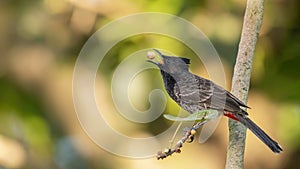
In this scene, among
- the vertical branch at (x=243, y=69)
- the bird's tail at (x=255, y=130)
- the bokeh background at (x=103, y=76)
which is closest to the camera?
the vertical branch at (x=243, y=69)

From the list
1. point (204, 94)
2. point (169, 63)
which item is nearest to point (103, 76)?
point (204, 94)

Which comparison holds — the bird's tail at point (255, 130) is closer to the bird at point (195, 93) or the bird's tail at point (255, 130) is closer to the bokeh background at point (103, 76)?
the bird at point (195, 93)

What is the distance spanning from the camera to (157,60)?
1.19 m

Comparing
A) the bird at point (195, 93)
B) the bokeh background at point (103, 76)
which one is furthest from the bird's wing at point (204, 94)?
the bokeh background at point (103, 76)

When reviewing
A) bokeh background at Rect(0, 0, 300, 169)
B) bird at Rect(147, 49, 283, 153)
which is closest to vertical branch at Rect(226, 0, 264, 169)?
bird at Rect(147, 49, 283, 153)

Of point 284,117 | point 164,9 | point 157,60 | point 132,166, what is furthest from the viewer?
point 132,166

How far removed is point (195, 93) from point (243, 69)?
22cm

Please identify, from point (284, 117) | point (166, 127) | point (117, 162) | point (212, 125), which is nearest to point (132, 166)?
point (117, 162)

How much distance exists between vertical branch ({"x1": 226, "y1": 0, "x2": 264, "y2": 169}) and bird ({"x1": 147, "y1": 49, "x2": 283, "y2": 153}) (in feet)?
0.13

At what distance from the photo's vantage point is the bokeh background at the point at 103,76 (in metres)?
2.67

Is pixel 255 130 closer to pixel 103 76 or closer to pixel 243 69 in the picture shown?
pixel 243 69

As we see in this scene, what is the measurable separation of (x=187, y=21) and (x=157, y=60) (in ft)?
4.66

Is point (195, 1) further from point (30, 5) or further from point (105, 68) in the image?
point (30, 5)

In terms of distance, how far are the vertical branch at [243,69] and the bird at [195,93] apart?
0.04 metres
